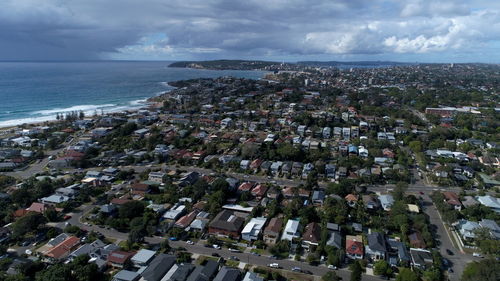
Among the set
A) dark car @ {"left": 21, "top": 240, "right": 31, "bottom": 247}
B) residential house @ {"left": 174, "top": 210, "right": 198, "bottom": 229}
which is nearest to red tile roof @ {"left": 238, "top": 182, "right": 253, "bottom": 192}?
residential house @ {"left": 174, "top": 210, "right": 198, "bottom": 229}

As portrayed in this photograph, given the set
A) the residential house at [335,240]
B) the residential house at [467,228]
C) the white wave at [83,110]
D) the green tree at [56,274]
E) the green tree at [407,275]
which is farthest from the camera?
the white wave at [83,110]

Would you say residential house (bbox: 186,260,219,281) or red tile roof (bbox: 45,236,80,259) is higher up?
residential house (bbox: 186,260,219,281)

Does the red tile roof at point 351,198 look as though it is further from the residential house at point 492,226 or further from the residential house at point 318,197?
the residential house at point 492,226

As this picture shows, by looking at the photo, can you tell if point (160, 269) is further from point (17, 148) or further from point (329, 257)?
point (17, 148)

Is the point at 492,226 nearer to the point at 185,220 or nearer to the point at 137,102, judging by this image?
the point at 185,220

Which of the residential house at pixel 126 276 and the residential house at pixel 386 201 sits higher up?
the residential house at pixel 386 201

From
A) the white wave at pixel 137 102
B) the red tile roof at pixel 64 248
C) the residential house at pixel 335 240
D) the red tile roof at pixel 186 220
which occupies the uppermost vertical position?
the white wave at pixel 137 102

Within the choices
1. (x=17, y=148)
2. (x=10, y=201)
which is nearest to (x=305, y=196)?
(x=10, y=201)

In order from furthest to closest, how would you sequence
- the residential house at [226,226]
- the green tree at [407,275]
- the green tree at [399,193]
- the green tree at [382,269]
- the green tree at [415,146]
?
the green tree at [415,146] < the green tree at [399,193] < the residential house at [226,226] < the green tree at [382,269] < the green tree at [407,275]

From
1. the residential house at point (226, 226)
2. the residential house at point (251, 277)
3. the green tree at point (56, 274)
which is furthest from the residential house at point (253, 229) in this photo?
the green tree at point (56, 274)

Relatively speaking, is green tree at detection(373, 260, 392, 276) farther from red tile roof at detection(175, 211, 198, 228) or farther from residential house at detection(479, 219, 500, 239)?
red tile roof at detection(175, 211, 198, 228)

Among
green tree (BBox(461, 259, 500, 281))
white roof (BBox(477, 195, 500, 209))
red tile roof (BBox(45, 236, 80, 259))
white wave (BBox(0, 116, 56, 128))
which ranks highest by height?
white wave (BBox(0, 116, 56, 128))
